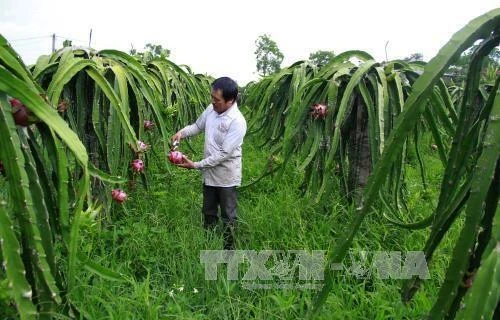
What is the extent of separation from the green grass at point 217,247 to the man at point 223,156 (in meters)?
0.10

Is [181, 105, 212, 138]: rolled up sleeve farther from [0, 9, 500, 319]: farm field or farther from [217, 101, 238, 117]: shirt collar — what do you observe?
[217, 101, 238, 117]: shirt collar

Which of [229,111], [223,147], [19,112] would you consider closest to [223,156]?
[223,147]

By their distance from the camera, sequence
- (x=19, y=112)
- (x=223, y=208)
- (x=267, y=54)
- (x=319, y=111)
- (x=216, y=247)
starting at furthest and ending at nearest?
(x=267, y=54) < (x=223, y=208) < (x=319, y=111) < (x=216, y=247) < (x=19, y=112)

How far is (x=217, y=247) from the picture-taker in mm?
2170

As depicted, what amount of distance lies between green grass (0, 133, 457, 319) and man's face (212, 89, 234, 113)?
635mm

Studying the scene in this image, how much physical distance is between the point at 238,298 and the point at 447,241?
1.16m

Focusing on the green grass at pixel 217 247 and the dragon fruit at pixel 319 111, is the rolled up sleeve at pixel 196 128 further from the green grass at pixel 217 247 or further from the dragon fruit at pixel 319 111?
the dragon fruit at pixel 319 111

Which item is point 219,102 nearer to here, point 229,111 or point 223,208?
point 229,111

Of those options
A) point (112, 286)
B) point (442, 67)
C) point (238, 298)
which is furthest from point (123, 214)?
point (442, 67)

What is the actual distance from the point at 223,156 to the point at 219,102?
0.90ft

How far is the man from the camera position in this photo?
2.30 m

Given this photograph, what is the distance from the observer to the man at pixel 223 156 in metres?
2.30

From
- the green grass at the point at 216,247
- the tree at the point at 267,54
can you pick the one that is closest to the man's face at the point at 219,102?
the green grass at the point at 216,247

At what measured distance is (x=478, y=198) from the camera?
685mm
